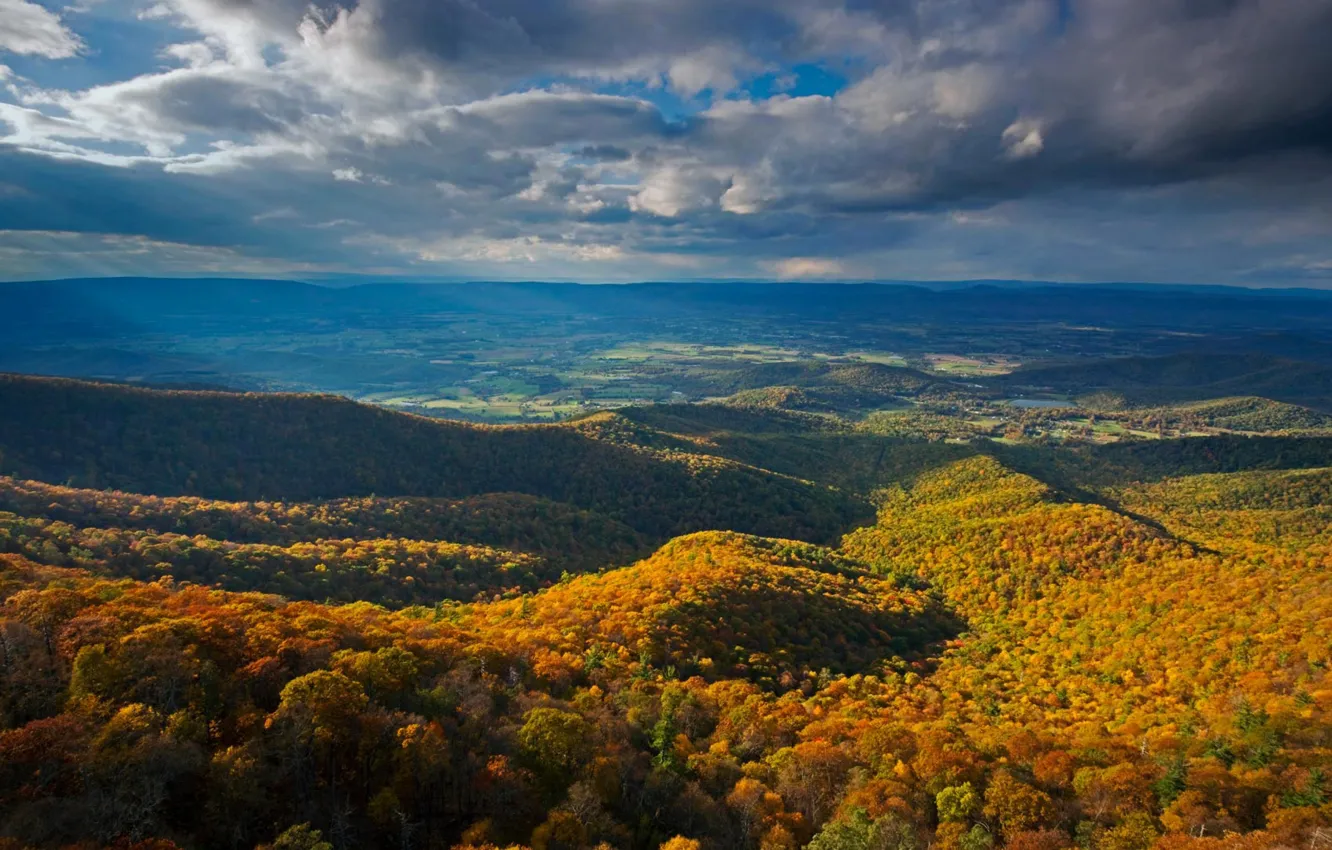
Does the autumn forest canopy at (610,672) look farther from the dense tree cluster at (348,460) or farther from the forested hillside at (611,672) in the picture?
the dense tree cluster at (348,460)

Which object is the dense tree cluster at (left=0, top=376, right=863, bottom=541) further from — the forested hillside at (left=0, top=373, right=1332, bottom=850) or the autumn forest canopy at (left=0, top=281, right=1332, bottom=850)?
the forested hillside at (left=0, top=373, right=1332, bottom=850)

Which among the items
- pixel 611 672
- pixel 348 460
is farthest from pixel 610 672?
pixel 348 460

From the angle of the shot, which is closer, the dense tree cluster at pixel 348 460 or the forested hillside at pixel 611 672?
the forested hillside at pixel 611 672

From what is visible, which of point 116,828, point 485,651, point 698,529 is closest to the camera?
point 116,828

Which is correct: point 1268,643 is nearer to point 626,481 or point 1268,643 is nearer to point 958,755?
point 958,755

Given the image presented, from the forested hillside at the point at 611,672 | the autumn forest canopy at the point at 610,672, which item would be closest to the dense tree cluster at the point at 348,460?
the autumn forest canopy at the point at 610,672

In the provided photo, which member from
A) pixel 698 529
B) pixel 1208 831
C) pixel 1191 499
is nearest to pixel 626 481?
pixel 698 529

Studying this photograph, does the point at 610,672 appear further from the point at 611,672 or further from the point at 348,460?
the point at 348,460

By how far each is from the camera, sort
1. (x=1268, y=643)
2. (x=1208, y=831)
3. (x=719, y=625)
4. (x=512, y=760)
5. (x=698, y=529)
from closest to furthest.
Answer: (x=1208, y=831)
(x=512, y=760)
(x=1268, y=643)
(x=719, y=625)
(x=698, y=529)
